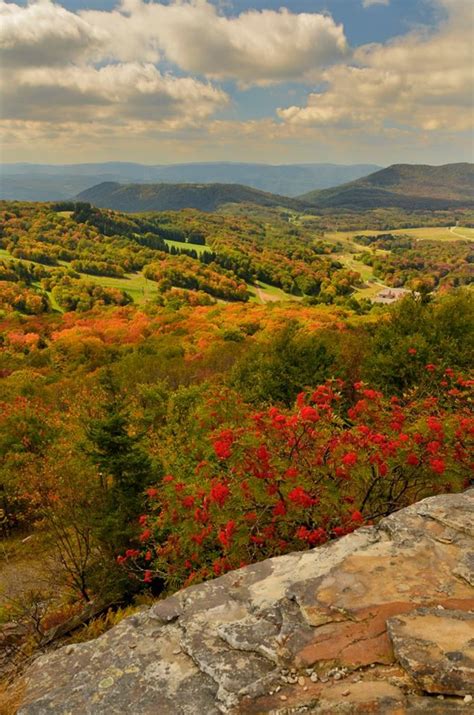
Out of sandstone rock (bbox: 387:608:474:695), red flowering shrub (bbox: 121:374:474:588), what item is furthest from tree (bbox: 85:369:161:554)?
sandstone rock (bbox: 387:608:474:695)

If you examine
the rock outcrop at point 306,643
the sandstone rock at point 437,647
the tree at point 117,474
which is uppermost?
the sandstone rock at point 437,647

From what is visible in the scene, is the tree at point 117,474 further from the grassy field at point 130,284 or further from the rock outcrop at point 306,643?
the grassy field at point 130,284

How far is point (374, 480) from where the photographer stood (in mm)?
12508

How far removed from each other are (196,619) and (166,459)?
12162 millimetres

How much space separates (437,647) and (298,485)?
6.17 meters

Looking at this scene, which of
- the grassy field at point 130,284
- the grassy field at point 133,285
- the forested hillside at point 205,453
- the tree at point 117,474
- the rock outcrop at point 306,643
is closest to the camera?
the rock outcrop at point 306,643

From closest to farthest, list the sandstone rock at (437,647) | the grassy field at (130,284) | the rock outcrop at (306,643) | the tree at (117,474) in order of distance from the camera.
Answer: the sandstone rock at (437,647), the rock outcrop at (306,643), the tree at (117,474), the grassy field at (130,284)

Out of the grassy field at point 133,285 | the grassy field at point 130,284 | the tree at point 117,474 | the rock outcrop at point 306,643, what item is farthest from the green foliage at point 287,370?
the grassy field at point 133,285

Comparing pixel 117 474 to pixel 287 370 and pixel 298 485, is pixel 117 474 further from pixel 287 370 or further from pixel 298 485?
pixel 287 370

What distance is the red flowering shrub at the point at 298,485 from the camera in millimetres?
12188

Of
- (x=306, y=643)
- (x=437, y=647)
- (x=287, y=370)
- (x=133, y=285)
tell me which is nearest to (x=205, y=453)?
(x=306, y=643)

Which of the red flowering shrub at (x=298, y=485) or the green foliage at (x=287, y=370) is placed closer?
the red flowering shrub at (x=298, y=485)

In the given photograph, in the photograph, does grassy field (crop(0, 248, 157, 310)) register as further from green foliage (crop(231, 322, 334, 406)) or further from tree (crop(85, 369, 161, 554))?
tree (crop(85, 369, 161, 554))

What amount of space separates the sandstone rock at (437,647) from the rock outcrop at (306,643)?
0.05 ft
